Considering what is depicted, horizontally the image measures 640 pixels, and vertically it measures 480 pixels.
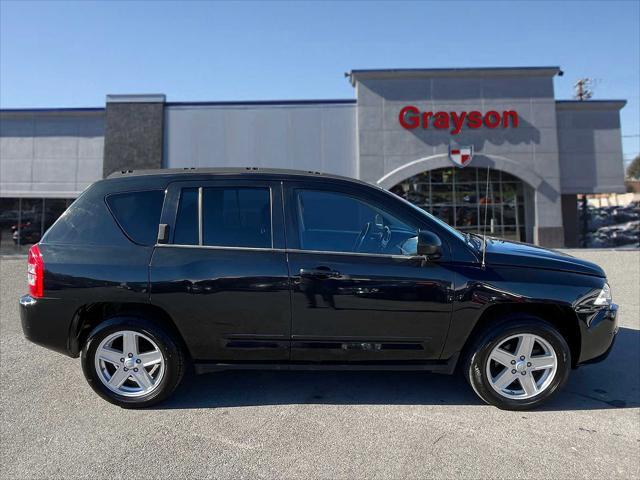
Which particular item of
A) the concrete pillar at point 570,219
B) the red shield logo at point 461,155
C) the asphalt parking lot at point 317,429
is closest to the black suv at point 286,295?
the asphalt parking lot at point 317,429

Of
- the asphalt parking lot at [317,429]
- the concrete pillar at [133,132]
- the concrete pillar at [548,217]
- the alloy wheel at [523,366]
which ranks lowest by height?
the asphalt parking lot at [317,429]

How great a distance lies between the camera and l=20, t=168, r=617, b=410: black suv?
350 centimetres

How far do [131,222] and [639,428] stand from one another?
420cm

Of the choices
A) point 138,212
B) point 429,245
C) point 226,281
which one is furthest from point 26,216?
point 429,245

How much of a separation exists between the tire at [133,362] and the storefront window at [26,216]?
18127 mm

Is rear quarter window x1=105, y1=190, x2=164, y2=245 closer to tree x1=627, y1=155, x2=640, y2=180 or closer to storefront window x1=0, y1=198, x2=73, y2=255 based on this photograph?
storefront window x1=0, y1=198, x2=73, y2=255

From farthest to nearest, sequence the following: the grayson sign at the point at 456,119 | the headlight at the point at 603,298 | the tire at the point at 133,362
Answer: the grayson sign at the point at 456,119, the headlight at the point at 603,298, the tire at the point at 133,362

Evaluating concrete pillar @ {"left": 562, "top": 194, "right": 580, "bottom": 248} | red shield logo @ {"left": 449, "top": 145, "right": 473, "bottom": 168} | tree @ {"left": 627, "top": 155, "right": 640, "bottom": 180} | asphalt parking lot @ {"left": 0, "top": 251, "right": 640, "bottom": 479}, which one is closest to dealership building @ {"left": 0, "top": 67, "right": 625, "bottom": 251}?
red shield logo @ {"left": 449, "top": 145, "right": 473, "bottom": 168}

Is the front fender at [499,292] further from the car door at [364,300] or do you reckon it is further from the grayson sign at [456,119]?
the grayson sign at [456,119]

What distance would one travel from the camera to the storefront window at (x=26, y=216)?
19.1 meters

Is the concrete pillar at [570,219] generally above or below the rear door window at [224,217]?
above

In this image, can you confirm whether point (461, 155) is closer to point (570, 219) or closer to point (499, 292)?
point (570, 219)

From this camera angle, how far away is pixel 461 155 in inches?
695

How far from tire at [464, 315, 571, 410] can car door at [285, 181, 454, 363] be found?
1.15 feet
